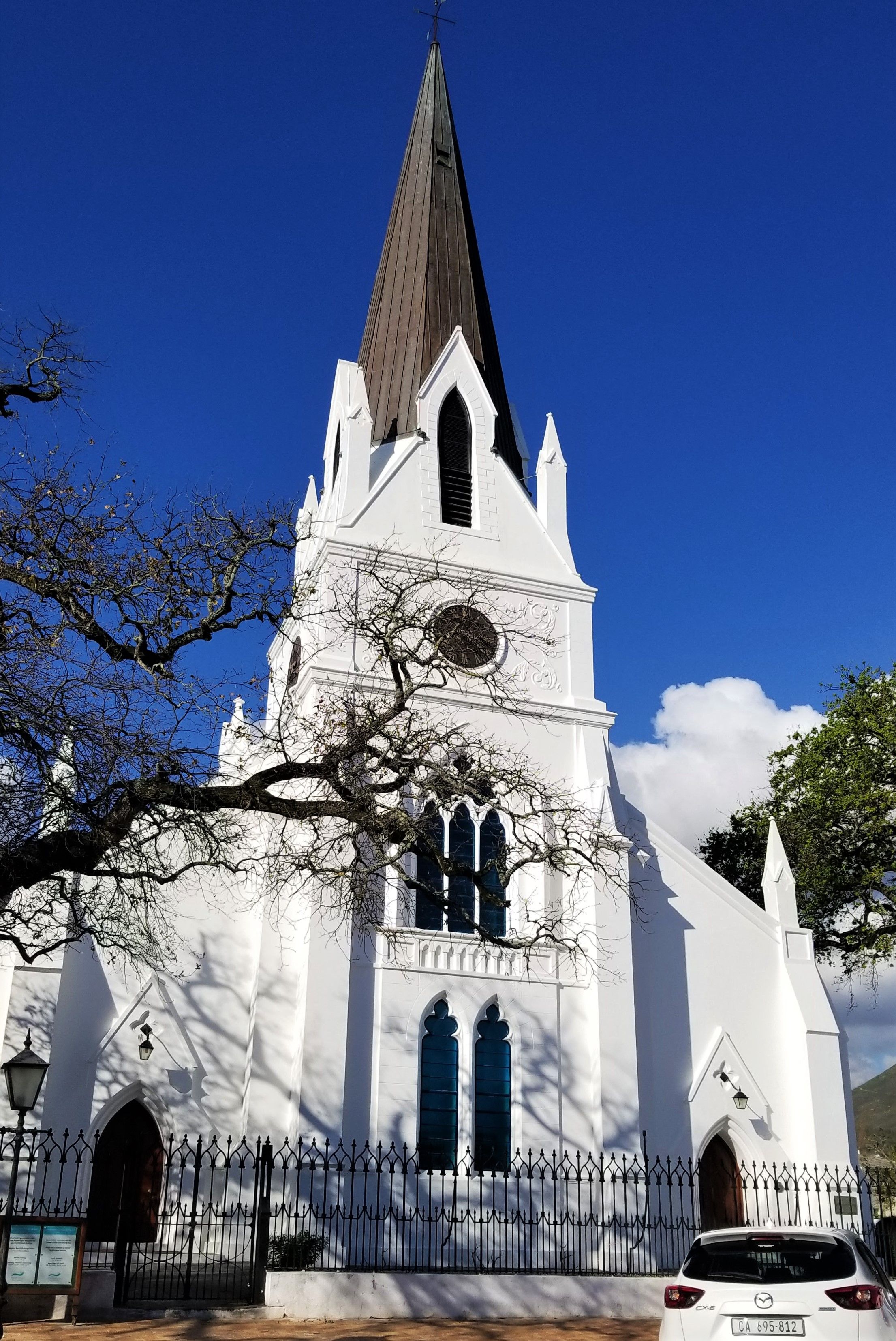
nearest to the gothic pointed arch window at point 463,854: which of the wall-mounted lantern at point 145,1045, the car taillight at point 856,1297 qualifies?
the wall-mounted lantern at point 145,1045

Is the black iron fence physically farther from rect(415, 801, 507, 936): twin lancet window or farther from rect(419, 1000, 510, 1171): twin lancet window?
rect(415, 801, 507, 936): twin lancet window

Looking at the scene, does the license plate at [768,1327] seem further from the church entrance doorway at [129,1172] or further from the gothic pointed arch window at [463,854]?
the gothic pointed arch window at [463,854]

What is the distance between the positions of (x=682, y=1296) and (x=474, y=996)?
41.6ft

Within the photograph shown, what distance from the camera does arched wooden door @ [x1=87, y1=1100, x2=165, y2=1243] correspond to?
748 inches

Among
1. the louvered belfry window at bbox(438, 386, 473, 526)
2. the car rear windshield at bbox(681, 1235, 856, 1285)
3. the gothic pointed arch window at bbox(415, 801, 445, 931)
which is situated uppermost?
the louvered belfry window at bbox(438, 386, 473, 526)

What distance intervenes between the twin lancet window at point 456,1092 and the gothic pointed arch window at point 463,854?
4.96 feet

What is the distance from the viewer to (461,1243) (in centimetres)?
1895

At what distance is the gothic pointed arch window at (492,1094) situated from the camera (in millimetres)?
20047

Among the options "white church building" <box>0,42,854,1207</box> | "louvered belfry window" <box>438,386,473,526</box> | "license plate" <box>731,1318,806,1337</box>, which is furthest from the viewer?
"louvered belfry window" <box>438,386,473,526</box>

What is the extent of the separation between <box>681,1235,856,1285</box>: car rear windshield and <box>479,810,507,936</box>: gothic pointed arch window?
1286 cm

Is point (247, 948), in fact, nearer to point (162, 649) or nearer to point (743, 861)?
point (162, 649)

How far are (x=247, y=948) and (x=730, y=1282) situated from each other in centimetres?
1413

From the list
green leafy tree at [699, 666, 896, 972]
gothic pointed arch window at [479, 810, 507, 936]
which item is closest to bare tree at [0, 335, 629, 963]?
gothic pointed arch window at [479, 810, 507, 936]

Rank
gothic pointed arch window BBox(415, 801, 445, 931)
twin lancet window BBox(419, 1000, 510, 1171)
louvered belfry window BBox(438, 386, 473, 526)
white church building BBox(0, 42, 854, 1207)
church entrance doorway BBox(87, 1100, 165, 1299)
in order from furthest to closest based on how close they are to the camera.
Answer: louvered belfry window BBox(438, 386, 473, 526) → gothic pointed arch window BBox(415, 801, 445, 931) → twin lancet window BBox(419, 1000, 510, 1171) → white church building BBox(0, 42, 854, 1207) → church entrance doorway BBox(87, 1100, 165, 1299)
